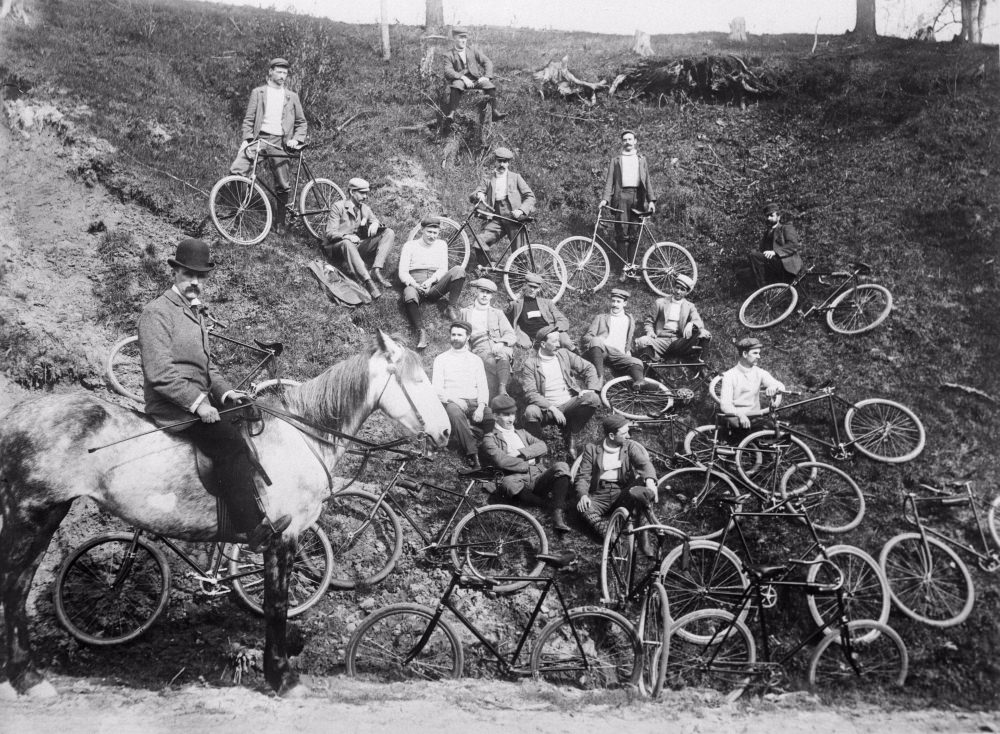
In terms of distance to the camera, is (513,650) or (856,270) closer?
(513,650)

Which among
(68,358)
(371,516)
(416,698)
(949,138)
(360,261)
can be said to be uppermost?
(949,138)

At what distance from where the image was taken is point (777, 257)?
7199 millimetres

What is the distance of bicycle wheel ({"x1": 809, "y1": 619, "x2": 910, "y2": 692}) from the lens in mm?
5039

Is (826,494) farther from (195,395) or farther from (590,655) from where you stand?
(195,395)

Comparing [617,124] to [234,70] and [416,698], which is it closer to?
[234,70]

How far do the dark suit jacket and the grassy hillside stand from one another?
1.22 meters

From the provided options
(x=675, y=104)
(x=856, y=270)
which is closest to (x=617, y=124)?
(x=675, y=104)

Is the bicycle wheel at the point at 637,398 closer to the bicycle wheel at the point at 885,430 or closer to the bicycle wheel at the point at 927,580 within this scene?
the bicycle wheel at the point at 885,430

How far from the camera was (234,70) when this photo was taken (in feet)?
23.2

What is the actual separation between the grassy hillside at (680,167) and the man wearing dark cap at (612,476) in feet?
1.03

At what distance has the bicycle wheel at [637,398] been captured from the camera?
250 inches

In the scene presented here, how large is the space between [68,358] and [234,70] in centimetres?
342

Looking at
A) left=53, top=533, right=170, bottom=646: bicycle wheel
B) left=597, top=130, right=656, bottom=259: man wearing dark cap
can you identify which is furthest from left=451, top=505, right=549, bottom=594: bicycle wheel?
left=597, top=130, right=656, bottom=259: man wearing dark cap

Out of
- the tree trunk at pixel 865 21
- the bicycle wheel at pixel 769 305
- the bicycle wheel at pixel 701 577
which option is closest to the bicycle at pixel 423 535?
the bicycle wheel at pixel 701 577
